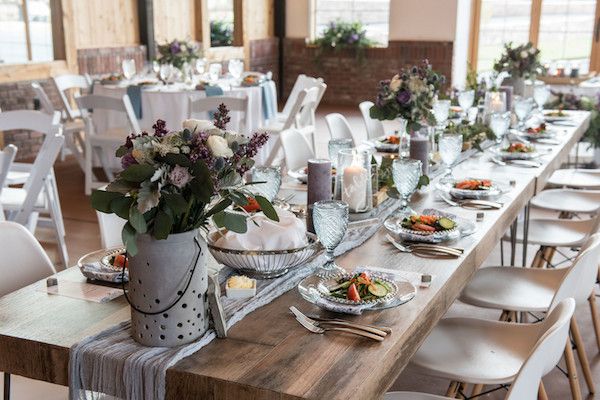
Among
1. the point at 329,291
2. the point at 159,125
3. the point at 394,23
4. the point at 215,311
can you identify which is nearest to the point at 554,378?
the point at 329,291

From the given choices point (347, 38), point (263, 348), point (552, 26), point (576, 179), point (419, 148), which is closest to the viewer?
point (263, 348)

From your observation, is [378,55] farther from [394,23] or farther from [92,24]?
[92,24]

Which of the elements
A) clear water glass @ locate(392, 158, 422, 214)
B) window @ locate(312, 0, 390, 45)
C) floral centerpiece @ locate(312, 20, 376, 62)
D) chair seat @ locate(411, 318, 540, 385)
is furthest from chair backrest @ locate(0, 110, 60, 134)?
window @ locate(312, 0, 390, 45)

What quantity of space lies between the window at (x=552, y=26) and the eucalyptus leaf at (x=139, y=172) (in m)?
9.05

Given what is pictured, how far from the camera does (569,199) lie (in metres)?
4.14

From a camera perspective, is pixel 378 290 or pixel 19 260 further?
pixel 19 260

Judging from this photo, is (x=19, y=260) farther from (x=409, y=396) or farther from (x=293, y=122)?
(x=293, y=122)

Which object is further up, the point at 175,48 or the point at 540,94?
the point at 175,48

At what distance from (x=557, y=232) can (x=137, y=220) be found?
2.60 meters

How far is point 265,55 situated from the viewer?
11602mm

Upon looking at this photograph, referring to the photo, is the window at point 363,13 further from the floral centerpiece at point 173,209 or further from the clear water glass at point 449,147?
the floral centerpiece at point 173,209

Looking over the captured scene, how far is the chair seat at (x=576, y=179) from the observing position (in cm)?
450

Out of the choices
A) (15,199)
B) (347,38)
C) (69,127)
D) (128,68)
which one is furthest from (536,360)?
A: (347,38)

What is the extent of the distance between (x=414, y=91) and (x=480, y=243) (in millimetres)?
989
